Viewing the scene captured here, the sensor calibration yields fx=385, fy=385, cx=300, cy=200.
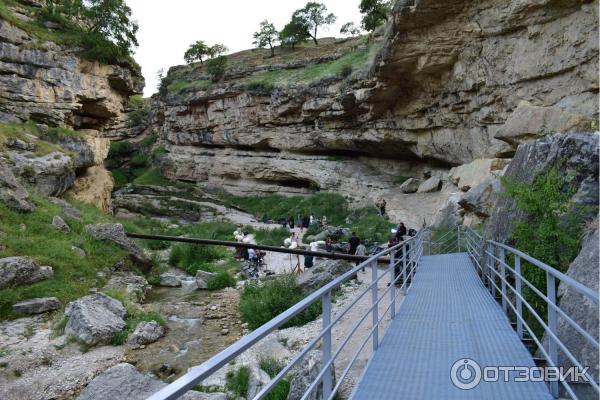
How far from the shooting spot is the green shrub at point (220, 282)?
48.8ft

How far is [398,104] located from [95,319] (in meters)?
26.3

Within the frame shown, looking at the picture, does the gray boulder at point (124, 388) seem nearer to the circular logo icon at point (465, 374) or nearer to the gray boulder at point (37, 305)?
the circular logo icon at point (465, 374)

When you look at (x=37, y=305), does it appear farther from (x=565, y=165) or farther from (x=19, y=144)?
(x=19, y=144)

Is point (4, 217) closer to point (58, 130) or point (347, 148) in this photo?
point (58, 130)

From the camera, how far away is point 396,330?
17.7 ft

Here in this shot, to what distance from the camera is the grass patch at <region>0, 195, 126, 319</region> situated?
11.1 metres

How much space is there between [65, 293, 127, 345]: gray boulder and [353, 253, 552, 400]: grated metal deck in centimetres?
707

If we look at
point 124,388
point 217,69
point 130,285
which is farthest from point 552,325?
point 217,69

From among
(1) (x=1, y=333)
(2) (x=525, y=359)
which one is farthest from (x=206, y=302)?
(2) (x=525, y=359)

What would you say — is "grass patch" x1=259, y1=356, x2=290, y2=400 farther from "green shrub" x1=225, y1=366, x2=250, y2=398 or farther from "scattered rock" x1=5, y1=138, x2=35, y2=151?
"scattered rock" x1=5, y1=138, x2=35, y2=151

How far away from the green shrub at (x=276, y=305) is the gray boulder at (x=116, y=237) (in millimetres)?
7117

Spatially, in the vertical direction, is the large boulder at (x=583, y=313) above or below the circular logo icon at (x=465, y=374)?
above

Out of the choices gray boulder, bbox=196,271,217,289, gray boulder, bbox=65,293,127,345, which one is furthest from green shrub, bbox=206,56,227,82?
gray boulder, bbox=65,293,127,345

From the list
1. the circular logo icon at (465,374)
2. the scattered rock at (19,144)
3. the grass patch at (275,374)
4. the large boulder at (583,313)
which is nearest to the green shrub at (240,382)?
the grass patch at (275,374)
